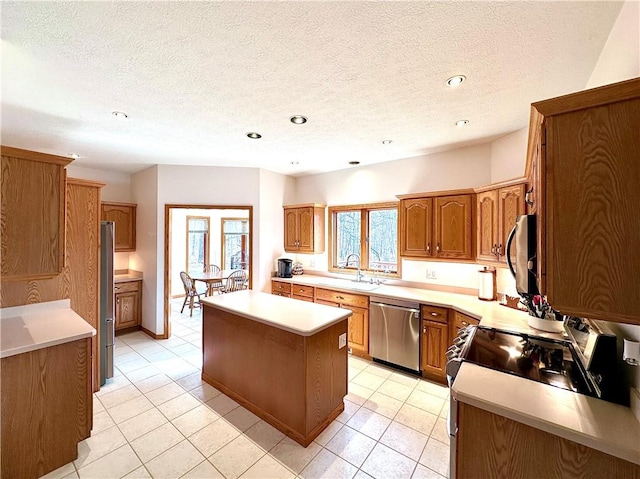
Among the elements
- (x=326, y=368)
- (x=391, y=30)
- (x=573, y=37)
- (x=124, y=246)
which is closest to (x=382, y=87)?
(x=391, y=30)

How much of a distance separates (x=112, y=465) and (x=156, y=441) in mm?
280

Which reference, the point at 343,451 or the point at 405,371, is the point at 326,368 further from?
the point at 405,371

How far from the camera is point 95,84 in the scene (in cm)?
190

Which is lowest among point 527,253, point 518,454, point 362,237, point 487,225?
point 518,454

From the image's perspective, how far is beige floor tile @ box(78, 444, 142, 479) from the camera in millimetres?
1782

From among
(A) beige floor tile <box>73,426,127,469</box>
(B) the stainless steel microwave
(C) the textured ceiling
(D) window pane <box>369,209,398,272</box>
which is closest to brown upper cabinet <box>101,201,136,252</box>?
(C) the textured ceiling

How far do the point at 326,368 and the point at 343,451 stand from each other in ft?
1.89

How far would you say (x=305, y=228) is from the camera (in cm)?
446

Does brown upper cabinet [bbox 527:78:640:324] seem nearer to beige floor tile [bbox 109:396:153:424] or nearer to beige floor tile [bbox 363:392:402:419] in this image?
beige floor tile [bbox 363:392:402:419]

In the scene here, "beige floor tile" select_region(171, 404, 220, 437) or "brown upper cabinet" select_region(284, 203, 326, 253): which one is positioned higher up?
"brown upper cabinet" select_region(284, 203, 326, 253)

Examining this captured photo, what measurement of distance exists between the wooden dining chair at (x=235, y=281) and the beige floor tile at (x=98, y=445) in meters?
3.51

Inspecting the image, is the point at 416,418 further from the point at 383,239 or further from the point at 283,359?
the point at 383,239

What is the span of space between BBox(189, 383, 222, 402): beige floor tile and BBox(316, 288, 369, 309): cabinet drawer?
5.62ft

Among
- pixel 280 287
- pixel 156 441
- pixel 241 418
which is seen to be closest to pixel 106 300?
pixel 156 441
